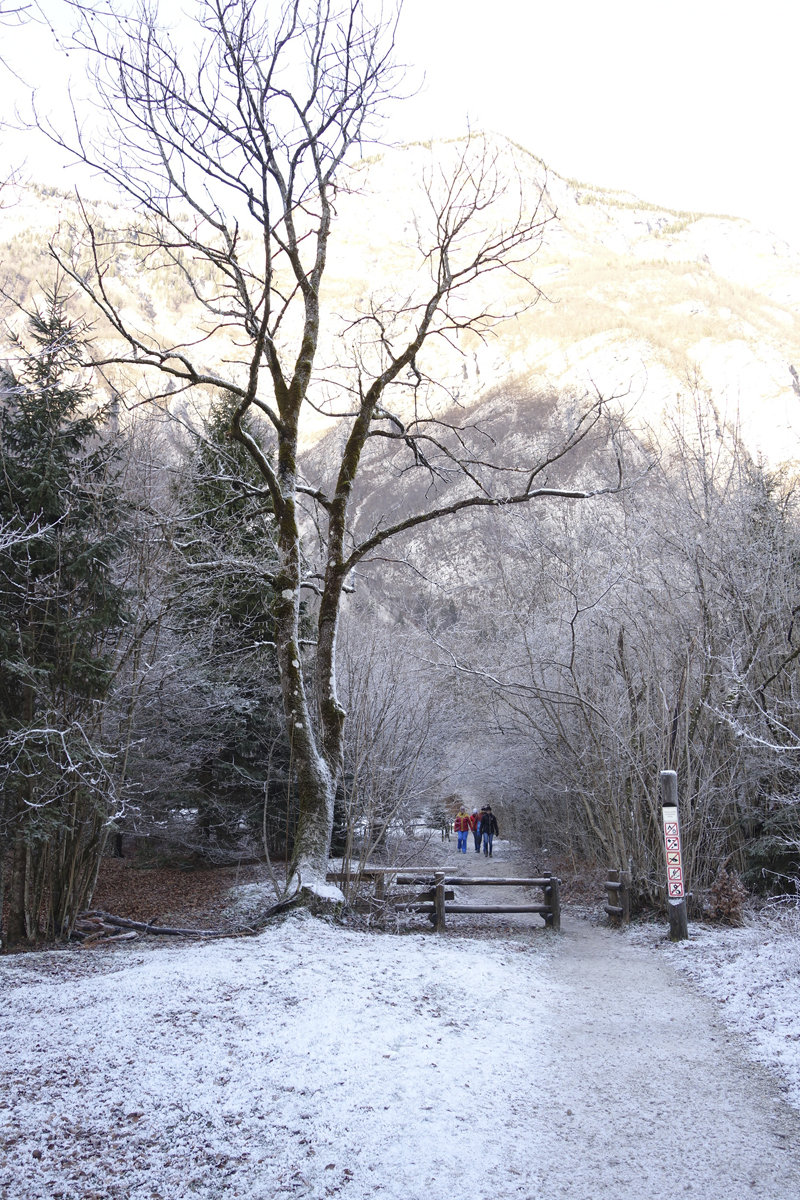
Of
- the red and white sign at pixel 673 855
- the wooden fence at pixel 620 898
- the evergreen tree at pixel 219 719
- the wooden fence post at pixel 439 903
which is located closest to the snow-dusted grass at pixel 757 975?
the wooden fence at pixel 620 898

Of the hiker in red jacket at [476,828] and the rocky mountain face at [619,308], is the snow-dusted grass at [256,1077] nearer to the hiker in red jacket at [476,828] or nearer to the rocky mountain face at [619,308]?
the hiker in red jacket at [476,828]

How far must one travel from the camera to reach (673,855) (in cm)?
995

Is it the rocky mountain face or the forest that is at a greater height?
the rocky mountain face

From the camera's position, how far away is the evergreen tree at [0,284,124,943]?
29.8 feet

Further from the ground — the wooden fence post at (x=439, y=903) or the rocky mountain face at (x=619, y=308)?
the rocky mountain face at (x=619, y=308)

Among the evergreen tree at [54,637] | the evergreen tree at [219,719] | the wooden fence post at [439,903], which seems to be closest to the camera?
the evergreen tree at [54,637]

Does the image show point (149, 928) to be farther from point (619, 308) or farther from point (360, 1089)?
point (619, 308)

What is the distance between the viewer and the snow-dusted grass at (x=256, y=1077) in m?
3.73

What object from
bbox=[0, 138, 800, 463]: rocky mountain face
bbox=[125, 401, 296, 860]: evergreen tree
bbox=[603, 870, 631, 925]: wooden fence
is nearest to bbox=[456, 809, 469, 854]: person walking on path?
bbox=[125, 401, 296, 860]: evergreen tree

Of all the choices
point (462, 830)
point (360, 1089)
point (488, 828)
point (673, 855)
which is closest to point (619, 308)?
point (462, 830)

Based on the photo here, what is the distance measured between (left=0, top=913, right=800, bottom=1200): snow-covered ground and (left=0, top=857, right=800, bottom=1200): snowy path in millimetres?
15

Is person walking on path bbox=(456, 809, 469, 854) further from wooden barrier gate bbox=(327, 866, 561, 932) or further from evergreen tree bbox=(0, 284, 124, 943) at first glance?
evergreen tree bbox=(0, 284, 124, 943)

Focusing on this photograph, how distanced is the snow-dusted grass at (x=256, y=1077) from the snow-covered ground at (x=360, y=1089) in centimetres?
1

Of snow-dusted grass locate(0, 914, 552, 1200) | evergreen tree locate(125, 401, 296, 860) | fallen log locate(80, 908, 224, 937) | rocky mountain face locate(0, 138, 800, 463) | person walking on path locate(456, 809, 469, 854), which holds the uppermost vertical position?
→ rocky mountain face locate(0, 138, 800, 463)
